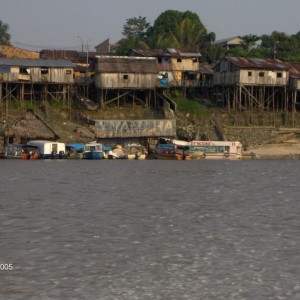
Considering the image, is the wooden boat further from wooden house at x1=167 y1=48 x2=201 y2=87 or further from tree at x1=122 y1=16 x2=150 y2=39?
tree at x1=122 y1=16 x2=150 y2=39

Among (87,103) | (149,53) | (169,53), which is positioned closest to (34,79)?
(87,103)

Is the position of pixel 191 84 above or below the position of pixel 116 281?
above

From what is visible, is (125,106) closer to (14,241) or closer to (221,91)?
(221,91)

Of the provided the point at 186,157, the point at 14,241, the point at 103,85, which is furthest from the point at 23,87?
the point at 14,241

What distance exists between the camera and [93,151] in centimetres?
5603

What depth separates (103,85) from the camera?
6481 cm

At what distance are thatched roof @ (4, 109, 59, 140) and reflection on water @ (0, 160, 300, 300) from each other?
16.8 metres

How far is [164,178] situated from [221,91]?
30948 mm

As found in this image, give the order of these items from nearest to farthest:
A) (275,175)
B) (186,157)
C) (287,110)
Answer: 1. (275,175)
2. (186,157)
3. (287,110)

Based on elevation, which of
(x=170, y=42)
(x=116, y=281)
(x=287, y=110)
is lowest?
(x=116, y=281)

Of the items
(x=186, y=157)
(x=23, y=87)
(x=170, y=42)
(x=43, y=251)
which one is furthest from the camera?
(x=170, y=42)

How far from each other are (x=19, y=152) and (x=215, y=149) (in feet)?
50.3

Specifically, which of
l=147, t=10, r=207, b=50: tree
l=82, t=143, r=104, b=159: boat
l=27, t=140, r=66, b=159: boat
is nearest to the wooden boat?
l=82, t=143, r=104, b=159: boat

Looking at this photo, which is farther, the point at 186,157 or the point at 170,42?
the point at 170,42
